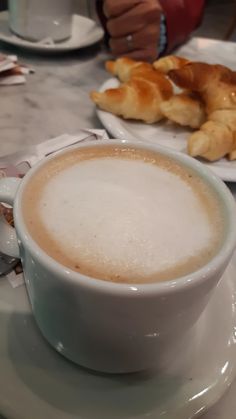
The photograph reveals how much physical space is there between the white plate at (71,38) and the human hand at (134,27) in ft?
0.28

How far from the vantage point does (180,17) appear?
97 cm

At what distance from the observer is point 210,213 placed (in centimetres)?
37

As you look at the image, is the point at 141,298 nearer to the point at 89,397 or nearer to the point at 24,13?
the point at 89,397

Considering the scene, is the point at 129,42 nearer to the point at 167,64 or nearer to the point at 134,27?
the point at 134,27

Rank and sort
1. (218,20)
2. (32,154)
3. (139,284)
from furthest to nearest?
(218,20) → (32,154) → (139,284)

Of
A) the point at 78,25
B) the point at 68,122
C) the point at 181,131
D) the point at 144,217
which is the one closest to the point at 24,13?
the point at 78,25

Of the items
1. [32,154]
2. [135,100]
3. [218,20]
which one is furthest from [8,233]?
[218,20]

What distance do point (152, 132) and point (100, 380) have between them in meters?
0.45

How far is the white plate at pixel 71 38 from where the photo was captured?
0.92m

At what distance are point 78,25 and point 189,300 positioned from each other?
92cm

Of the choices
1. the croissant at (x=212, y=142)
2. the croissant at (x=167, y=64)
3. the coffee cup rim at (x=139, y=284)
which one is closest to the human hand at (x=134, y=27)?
the croissant at (x=167, y=64)

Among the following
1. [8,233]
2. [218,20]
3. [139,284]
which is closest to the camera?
[139,284]

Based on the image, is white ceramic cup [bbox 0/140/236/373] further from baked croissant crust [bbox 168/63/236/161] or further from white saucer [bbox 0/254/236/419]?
baked croissant crust [bbox 168/63/236/161]

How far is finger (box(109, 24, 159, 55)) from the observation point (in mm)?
893
